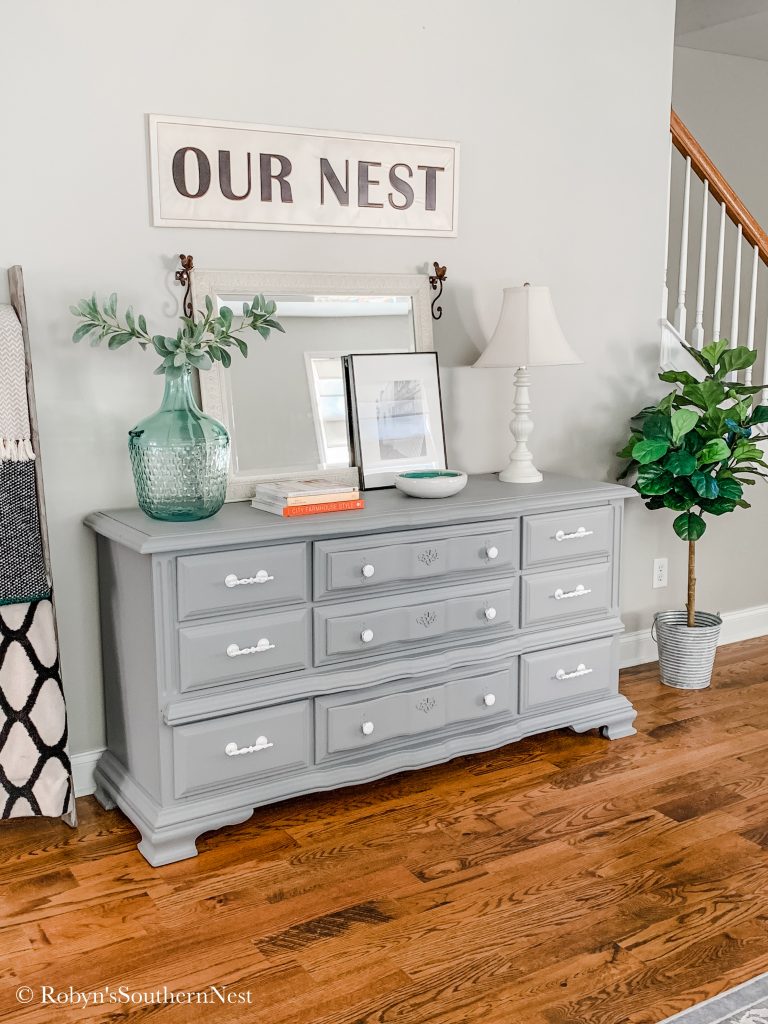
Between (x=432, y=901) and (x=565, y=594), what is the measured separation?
111cm

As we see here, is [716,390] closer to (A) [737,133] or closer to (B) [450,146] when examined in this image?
(B) [450,146]

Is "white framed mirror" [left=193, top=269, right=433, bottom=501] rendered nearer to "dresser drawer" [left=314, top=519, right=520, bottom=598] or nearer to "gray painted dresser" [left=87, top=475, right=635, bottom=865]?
"gray painted dresser" [left=87, top=475, right=635, bottom=865]

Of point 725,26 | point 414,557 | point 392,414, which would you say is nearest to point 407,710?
point 414,557

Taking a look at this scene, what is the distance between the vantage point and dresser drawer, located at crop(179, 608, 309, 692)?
7.86ft

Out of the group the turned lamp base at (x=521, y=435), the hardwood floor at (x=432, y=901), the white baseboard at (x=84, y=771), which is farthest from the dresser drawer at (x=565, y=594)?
the white baseboard at (x=84, y=771)

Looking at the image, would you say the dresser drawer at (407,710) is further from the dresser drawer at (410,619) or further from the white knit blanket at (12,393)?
the white knit blanket at (12,393)

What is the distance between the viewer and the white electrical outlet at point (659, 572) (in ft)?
12.6

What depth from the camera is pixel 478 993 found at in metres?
1.92

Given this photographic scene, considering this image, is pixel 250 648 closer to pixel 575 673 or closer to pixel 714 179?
pixel 575 673

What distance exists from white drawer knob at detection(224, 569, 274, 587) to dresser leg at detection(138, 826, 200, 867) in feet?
1.99

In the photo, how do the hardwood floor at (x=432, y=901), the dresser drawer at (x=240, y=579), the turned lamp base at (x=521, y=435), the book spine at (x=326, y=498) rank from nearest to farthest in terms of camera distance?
the hardwood floor at (x=432, y=901) → the dresser drawer at (x=240, y=579) → the book spine at (x=326, y=498) → the turned lamp base at (x=521, y=435)

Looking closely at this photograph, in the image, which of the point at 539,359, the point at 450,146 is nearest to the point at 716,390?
the point at 539,359

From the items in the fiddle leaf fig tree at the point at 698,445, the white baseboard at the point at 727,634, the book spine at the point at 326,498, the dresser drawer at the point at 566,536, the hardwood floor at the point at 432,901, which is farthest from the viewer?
the white baseboard at the point at 727,634

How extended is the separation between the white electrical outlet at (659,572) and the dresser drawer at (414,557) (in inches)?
45.7
